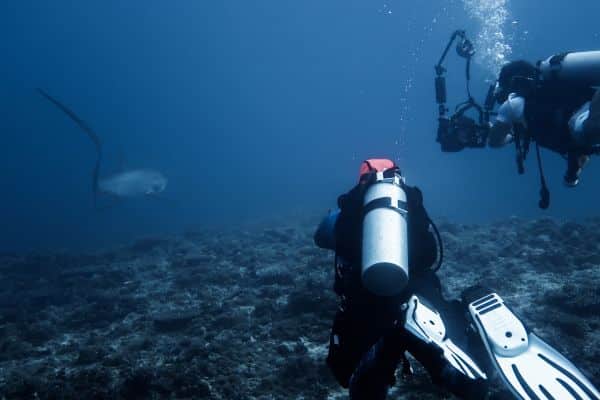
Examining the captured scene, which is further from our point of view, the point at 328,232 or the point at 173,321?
the point at 173,321

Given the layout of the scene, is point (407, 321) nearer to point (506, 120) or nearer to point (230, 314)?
point (506, 120)

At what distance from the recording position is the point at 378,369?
2.46 m

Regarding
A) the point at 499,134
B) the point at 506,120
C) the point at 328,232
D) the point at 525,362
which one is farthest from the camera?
the point at 499,134

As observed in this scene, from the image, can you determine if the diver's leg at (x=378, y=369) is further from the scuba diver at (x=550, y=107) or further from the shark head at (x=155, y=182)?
the shark head at (x=155, y=182)

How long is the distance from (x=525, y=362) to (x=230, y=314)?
21.1 feet

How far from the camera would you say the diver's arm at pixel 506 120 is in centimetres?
406

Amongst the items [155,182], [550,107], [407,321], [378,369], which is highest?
[550,107]

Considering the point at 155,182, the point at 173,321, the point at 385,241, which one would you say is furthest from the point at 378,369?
the point at 155,182

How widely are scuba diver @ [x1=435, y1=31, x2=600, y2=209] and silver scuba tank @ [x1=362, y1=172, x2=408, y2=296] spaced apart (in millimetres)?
1495

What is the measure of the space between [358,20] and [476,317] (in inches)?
6687

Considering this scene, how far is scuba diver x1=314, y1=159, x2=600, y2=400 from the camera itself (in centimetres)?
219

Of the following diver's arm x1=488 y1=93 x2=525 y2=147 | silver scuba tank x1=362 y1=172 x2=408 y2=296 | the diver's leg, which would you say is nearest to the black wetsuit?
the diver's leg

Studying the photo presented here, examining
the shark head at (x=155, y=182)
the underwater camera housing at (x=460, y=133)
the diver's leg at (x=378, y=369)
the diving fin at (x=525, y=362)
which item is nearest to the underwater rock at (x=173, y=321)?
the underwater camera housing at (x=460, y=133)

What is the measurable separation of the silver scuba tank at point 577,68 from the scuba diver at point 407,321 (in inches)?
70.2
